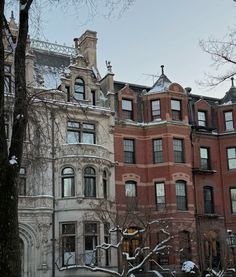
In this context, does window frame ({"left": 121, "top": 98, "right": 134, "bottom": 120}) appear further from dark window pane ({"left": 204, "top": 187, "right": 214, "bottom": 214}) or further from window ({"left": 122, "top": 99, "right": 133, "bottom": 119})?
dark window pane ({"left": 204, "top": 187, "right": 214, "bottom": 214})

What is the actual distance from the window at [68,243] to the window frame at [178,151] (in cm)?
946

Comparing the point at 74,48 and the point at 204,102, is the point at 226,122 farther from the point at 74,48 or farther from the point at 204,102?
the point at 74,48

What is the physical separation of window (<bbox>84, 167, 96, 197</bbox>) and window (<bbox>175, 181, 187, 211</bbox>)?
20.9 ft

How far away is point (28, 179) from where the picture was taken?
31688 mm

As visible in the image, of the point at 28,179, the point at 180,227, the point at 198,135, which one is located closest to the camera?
the point at 28,179

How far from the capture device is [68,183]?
3275cm

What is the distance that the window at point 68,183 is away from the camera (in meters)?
32.7

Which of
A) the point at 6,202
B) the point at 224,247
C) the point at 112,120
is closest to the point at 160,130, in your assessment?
the point at 112,120

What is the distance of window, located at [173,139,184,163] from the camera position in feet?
121

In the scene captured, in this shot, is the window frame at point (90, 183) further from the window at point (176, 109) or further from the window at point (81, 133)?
the window at point (176, 109)

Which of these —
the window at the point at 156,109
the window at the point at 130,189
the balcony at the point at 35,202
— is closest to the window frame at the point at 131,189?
the window at the point at 130,189

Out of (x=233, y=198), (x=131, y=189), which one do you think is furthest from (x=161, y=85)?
(x=233, y=198)

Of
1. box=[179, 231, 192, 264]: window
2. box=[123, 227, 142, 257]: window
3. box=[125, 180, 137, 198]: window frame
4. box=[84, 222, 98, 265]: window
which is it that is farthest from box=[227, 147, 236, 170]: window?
box=[84, 222, 98, 265]: window

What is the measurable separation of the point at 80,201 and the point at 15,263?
22.1 m
